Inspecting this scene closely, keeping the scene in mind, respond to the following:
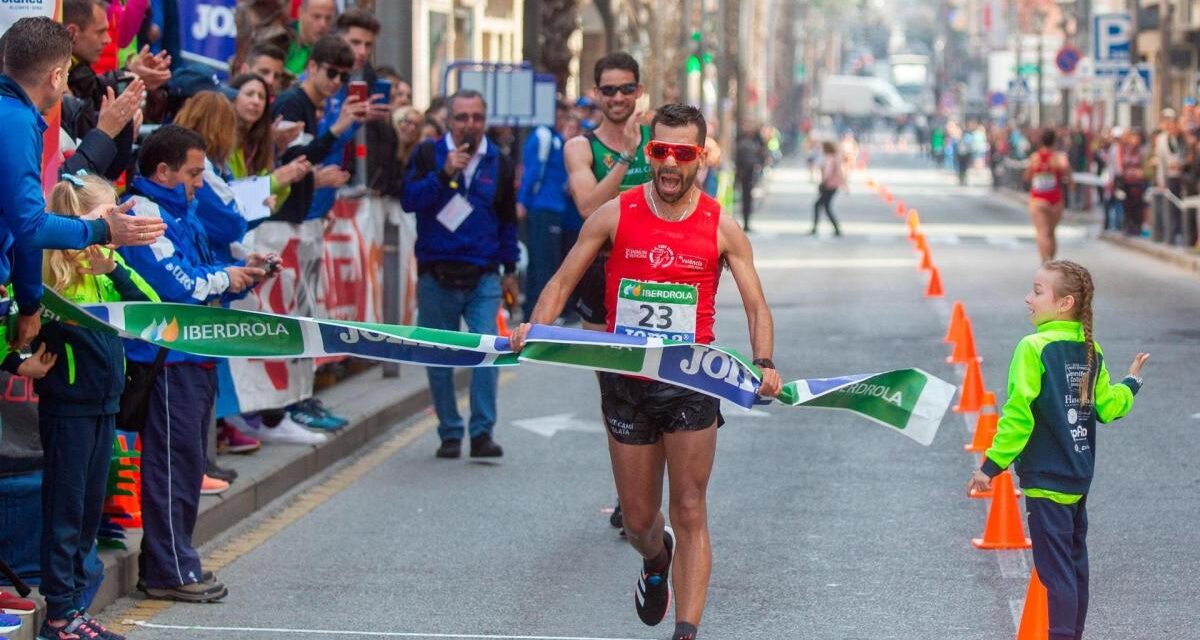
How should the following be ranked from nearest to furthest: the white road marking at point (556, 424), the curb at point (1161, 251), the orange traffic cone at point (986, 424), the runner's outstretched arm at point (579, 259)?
the runner's outstretched arm at point (579, 259) → the orange traffic cone at point (986, 424) → the white road marking at point (556, 424) → the curb at point (1161, 251)

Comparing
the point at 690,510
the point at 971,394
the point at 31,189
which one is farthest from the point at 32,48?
the point at 971,394

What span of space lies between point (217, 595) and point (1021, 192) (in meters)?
52.5

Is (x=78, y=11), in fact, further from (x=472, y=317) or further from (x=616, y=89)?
(x=472, y=317)

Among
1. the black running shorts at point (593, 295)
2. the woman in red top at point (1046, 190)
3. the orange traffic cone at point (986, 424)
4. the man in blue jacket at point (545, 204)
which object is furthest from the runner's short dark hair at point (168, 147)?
the woman in red top at point (1046, 190)

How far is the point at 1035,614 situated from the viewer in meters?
6.62

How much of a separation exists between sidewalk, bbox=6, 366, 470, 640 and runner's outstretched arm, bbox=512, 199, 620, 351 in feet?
6.55

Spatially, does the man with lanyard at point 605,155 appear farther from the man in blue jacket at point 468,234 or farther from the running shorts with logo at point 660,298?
the man in blue jacket at point 468,234

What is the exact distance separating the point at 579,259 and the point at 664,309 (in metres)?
0.36

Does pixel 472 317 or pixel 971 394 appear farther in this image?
pixel 971 394

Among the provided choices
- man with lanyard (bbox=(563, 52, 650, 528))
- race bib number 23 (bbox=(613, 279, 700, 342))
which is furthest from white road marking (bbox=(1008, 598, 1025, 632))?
man with lanyard (bbox=(563, 52, 650, 528))

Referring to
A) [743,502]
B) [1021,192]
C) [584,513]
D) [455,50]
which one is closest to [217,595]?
[584,513]

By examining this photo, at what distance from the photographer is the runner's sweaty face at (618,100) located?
8.77 metres

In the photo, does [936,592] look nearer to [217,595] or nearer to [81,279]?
[217,595]

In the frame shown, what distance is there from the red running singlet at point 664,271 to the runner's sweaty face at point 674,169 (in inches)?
4.5
